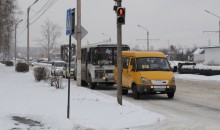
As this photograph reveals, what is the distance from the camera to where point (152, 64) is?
19.0 m

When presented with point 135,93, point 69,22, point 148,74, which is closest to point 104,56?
point 135,93

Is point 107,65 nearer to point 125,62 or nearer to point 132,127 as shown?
point 125,62

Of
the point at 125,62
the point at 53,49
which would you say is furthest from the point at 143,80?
the point at 53,49

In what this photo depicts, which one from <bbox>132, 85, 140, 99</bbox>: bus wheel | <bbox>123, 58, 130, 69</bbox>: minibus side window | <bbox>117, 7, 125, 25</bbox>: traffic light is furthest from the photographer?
<bbox>123, 58, 130, 69</bbox>: minibus side window

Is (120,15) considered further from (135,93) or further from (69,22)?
(135,93)

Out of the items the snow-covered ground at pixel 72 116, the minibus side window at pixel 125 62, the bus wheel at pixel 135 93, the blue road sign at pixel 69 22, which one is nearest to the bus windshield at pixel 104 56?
the minibus side window at pixel 125 62

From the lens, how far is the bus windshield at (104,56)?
2448cm

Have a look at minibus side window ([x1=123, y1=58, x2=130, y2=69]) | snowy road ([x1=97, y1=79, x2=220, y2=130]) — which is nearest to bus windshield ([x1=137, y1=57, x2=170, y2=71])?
minibus side window ([x1=123, y1=58, x2=130, y2=69])

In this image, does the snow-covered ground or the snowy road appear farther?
the snowy road

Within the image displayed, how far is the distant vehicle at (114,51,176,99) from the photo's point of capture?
18.1 metres

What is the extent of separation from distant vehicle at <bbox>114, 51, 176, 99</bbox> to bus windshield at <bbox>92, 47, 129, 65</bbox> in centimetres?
437

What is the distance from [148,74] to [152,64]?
2.72ft

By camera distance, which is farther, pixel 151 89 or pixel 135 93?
pixel 135 93

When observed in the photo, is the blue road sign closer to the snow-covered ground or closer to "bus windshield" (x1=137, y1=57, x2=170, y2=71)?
the snow-covered ground
